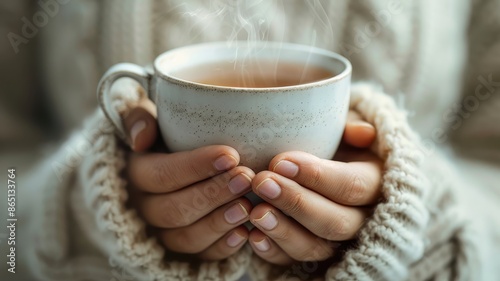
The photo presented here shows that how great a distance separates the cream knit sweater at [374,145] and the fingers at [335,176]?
18mm

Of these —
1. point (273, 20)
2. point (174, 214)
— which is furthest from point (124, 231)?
point (273, 20)

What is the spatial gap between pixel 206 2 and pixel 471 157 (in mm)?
594

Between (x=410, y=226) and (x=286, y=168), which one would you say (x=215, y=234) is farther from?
(x=410, y=226)

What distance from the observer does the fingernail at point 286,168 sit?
44cm

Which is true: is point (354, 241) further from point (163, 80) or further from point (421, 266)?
point (163, 80)

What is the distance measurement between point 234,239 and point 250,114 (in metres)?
0.17

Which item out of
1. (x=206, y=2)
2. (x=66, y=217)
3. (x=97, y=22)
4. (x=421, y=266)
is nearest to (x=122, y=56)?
(x=97, y=22)

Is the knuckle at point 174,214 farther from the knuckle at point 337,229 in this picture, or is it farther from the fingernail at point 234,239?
the knuckle at point 337,229

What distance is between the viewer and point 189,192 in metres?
0.51

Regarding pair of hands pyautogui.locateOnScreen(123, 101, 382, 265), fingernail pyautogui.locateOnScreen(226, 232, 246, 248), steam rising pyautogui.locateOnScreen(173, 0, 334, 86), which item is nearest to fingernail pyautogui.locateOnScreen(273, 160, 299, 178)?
pair of hands pyautogui.locateOnScreen(123, 101, 382, 265)

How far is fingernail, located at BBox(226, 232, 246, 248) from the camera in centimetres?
51

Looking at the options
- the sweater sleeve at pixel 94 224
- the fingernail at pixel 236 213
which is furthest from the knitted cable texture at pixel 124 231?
the fingernail at pixel 236 213

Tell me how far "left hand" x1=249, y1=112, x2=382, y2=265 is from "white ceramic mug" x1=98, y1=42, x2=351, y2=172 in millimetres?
20

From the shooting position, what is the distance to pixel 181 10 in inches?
31.7
